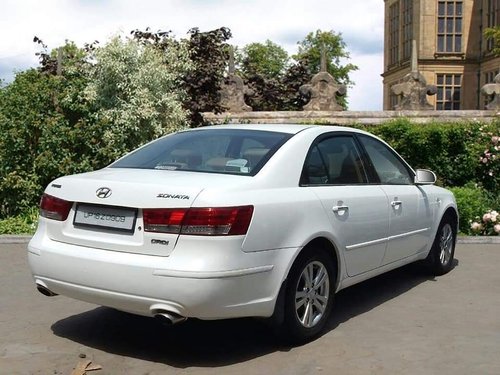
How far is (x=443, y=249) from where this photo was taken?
707 centimetres

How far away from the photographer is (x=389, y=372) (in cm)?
405

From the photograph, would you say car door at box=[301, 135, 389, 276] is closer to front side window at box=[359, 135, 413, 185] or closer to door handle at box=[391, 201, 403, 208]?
door handle at box=[391, 201, 403, 208]

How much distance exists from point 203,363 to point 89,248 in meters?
1.09

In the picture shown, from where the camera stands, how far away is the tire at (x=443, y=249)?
6.89m

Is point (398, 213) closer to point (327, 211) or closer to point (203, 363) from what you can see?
point (327, 211)

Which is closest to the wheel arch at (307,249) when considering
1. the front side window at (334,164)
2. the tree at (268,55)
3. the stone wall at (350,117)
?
the front side window at (334,164)

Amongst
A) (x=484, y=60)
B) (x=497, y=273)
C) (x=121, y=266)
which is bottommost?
(x=497, y=273)

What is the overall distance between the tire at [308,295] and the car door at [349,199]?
0.81ft

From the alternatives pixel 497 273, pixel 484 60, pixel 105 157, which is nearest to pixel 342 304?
pixel 497 273

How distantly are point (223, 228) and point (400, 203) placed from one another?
96.9 inches

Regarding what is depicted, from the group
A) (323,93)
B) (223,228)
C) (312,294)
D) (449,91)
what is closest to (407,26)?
(449,91)

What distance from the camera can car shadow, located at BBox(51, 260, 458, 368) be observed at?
436cm

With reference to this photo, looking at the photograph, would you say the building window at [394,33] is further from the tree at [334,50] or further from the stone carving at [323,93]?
the stone carving at [323,93]

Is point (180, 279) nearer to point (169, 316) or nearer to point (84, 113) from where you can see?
point (169, 316)
